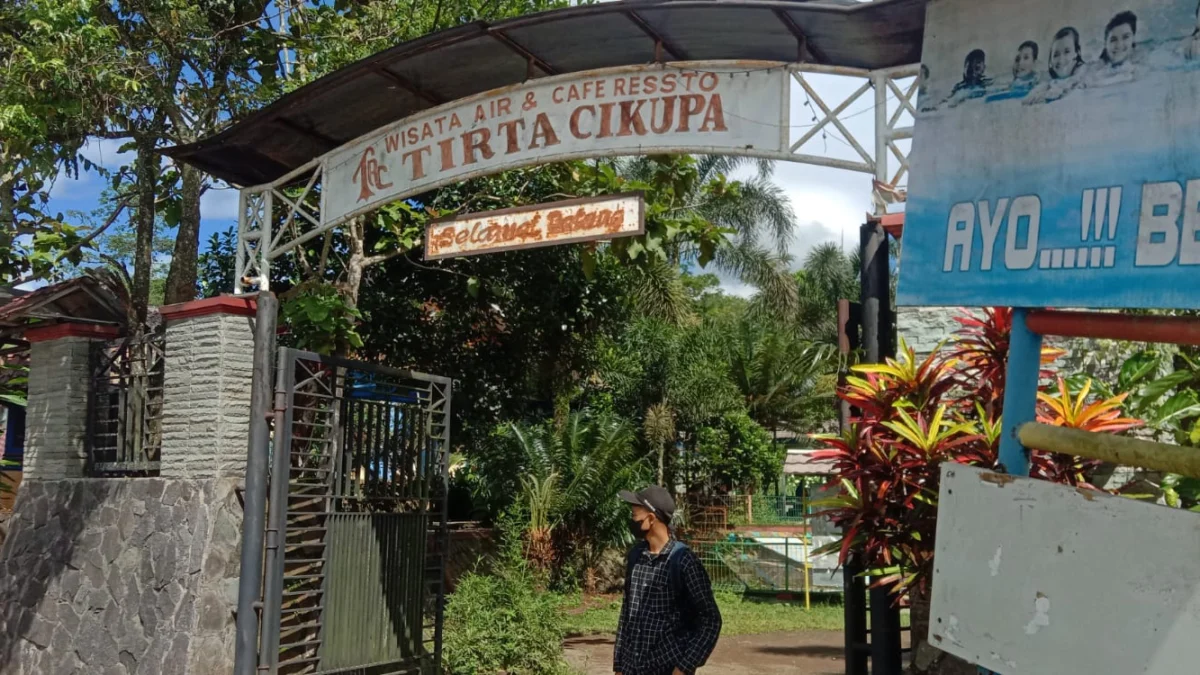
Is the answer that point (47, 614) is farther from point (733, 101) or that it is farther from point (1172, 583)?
point (1172, 583)

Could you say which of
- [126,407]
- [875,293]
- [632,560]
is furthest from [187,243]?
[875,293]

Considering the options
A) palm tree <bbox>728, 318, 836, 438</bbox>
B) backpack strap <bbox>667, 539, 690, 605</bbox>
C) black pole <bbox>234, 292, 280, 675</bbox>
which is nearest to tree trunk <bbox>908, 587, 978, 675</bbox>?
backpack strap <bbox>667, 539, 690, 605</bbox>

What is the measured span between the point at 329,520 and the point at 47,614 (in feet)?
10.8

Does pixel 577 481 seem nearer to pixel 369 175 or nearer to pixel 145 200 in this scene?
pixel 145 200

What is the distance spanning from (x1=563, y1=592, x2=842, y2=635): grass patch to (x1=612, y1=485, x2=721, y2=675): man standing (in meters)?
8.64

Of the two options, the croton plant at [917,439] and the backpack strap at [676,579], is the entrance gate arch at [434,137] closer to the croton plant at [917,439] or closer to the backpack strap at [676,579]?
the croton plant at [917,439]

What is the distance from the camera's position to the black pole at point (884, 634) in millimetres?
4961

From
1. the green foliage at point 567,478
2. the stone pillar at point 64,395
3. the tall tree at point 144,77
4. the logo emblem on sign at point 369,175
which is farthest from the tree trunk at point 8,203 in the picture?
the logo emblem on sign at point 369,175

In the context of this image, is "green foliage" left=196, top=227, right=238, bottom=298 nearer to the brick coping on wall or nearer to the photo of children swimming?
the brick coping on wall

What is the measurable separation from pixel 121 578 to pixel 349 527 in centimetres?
216

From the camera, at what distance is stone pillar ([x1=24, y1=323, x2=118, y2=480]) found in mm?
9078

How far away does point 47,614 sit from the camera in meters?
8.88

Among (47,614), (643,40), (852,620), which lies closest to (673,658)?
(852,620)

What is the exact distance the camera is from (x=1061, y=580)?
8.47 ft
